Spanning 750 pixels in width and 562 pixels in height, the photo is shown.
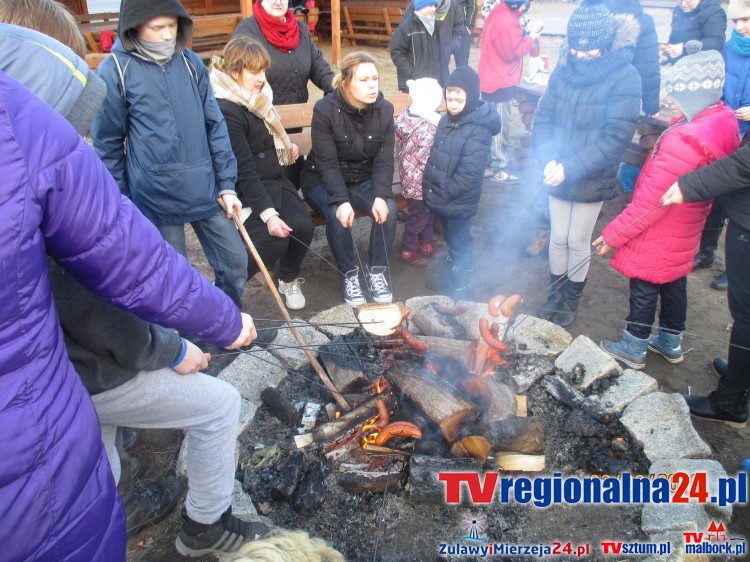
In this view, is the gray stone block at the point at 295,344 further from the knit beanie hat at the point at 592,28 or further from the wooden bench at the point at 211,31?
the wooden bench at the point at 211,31

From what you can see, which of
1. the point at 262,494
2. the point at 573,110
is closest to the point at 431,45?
the point at 573,110

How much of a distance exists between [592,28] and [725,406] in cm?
276

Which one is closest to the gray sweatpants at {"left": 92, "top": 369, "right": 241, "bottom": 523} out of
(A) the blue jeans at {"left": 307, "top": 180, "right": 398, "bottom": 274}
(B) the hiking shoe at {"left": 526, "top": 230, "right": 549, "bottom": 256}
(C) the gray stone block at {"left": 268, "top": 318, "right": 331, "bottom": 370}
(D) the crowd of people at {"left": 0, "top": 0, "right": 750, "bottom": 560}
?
(D) the crowd of people at {"left": 0, "top": 0, "right": 750, "bottom": 560}

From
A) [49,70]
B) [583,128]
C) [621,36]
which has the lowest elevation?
[583,128]

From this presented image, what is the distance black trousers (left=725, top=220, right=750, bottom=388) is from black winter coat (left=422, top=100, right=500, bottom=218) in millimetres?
2045

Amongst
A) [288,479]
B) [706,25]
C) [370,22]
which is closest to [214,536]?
[288,479]

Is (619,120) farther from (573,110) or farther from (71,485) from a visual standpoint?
(71,485)

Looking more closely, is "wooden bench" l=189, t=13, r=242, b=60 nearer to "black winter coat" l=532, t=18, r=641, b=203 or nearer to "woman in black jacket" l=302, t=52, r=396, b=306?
"woman in black jacket" l=302, t=52, r=396, b=306

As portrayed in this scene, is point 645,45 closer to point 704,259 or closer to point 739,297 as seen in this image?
point 704,259

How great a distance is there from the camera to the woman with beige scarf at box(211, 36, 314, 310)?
4074mm

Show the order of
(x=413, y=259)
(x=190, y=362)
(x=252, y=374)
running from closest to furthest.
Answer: (x=190, y=362) → (x=252, y=374) → (x=413, y=259)

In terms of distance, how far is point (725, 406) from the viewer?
352 cm

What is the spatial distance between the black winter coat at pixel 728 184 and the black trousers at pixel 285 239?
297 cm

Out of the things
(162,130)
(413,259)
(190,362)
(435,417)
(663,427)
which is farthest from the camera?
(413,259)
